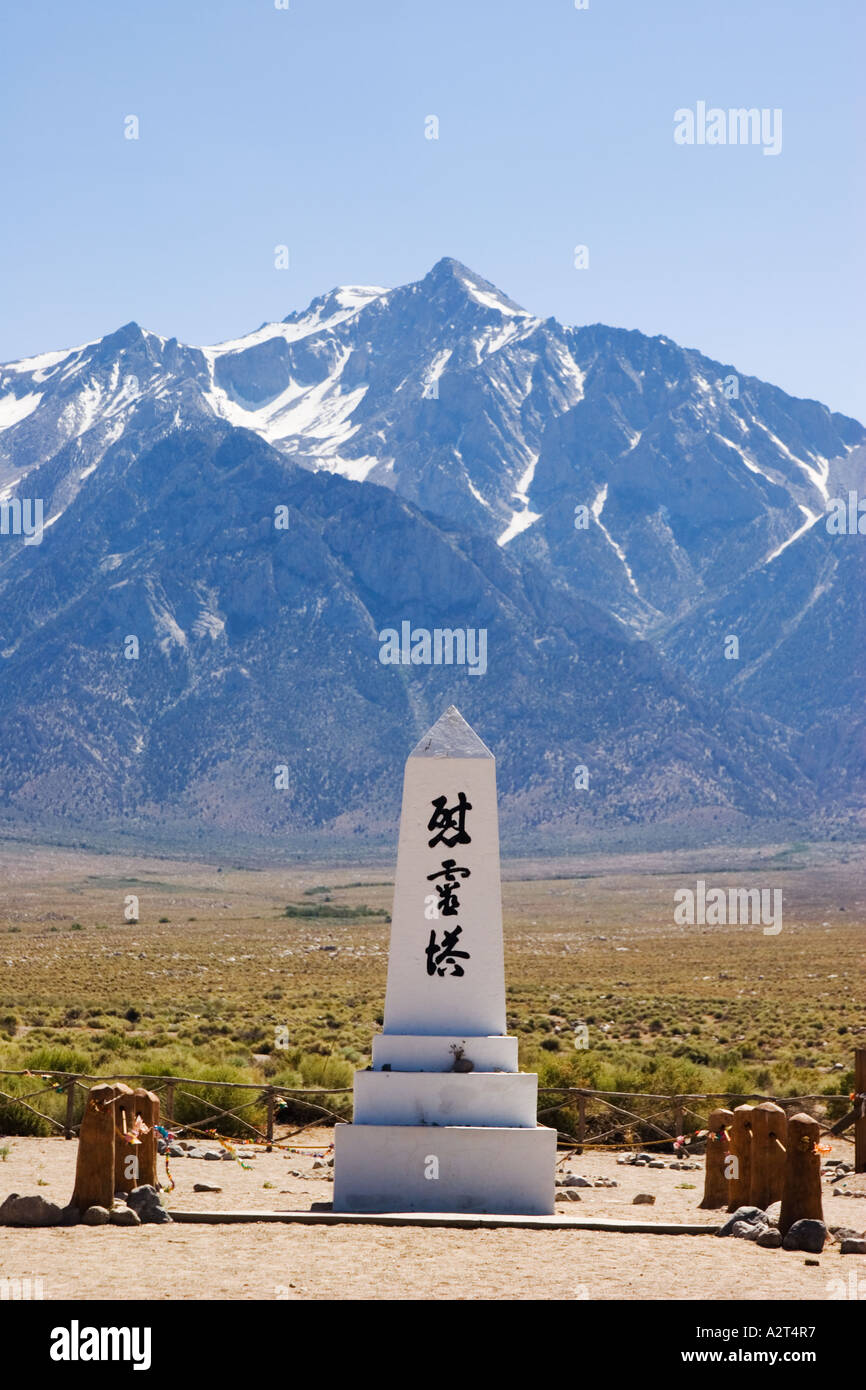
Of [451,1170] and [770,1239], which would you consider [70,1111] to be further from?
[770,1239]

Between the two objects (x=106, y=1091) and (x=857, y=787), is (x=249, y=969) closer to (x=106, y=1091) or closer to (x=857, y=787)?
(x=106, y=1091)

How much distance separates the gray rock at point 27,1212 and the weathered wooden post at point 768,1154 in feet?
17.1


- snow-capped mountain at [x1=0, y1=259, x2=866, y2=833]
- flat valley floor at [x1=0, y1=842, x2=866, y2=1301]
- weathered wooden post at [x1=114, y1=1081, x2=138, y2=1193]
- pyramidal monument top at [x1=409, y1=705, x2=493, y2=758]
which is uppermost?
snow-capped mountain at [x1=0, y1=259, x2=866, y2=833]

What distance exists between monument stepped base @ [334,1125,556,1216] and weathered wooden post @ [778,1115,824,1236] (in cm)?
207

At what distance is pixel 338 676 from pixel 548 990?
11171 centimetres

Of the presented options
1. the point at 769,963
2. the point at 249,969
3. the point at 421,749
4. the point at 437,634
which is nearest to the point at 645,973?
the point at 769,963

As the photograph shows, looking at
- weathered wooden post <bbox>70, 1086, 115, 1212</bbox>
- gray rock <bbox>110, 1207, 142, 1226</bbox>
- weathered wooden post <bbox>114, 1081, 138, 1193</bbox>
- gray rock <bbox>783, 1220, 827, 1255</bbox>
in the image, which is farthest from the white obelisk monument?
gray rock <bbox>783, 1220, 827, 1255</bbox>

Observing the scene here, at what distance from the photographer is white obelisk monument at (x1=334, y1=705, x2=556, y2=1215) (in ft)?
45.1

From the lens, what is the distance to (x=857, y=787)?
16550 centimetres

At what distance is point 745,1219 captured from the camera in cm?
1287

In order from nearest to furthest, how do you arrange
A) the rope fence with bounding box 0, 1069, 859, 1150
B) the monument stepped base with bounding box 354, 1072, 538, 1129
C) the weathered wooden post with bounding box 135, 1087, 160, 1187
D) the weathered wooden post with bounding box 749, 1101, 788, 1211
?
1. the weathered wooden post with bounding box 749, 1101, 788, 1211
2. the monument stepped base with bounding box 354, 1072, 538, 1129
3. the weathered wooden post with bounding box 135, 1087, 160, 1187
4. the rope fence with bounding box 0, 1069, 859, 1150

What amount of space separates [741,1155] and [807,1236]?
209 centimetres

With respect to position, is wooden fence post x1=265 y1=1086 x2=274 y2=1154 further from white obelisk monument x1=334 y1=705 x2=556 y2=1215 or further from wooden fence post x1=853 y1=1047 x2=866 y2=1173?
wooden fence post x1=853 y1=1047 x2=866 y2=1173

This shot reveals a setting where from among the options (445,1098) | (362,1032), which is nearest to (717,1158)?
(445,1098)
